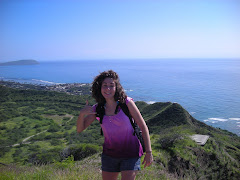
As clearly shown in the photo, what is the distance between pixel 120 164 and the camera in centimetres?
220

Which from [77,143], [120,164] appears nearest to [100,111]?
[120,164]

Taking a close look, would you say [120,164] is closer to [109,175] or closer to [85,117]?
[109,175]

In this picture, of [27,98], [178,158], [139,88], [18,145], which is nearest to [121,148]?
[178,158]

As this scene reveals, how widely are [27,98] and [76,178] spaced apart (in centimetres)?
6034

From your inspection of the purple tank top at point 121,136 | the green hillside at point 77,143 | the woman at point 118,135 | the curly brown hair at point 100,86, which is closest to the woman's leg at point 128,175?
the woman at point 118,135

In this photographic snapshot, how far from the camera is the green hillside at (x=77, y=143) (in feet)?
13.4

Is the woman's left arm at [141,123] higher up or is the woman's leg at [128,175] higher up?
the woman's left arm at [141,123]

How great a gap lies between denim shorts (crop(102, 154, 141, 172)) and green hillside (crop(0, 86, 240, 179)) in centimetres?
110

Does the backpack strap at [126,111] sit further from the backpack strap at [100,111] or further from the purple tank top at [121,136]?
the backpack strap at [100,111]

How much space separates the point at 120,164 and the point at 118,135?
32cm

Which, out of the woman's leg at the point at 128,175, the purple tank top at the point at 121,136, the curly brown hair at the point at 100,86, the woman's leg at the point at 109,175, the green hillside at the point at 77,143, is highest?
the curly brown hair at the point at 100,86

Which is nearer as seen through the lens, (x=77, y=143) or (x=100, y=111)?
(x=100, y=111)

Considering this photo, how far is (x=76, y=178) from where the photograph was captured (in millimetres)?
3080

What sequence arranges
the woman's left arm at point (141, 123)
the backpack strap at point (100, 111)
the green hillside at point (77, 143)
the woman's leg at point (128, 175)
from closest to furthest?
1. the woman's leg at point (128, 175)
2. the woman's left arm at point (141, 123)
3. the backpack strap at point (100, 111)
4. the green hillside at point (77, 143)
